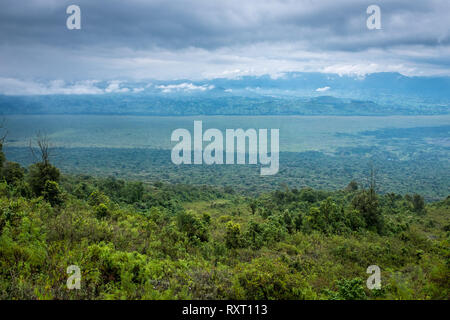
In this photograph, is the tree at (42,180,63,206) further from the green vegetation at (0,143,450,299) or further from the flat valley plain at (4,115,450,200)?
the flat valley plain at (4,115,450,200)

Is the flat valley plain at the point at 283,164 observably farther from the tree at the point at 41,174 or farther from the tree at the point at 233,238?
the tree at the point at 233,238

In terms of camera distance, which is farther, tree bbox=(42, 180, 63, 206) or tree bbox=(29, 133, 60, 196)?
tree bbox=(29, 133, 60, 196)

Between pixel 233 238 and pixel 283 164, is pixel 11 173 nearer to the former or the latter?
pixel 233 238

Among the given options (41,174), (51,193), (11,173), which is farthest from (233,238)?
(11,173)

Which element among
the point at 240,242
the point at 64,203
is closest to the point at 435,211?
the point at 240,242

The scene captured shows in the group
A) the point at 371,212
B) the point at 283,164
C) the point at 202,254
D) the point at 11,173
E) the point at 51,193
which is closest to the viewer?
the point at 202,254

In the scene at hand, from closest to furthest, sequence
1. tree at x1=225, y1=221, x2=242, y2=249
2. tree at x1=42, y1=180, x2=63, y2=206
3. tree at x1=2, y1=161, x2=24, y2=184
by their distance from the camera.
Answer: tree at x1=225, y1=221, x2=242, y2=249, tree at x1=42, y1=180, x2=63, y2=206, tree at x1=2, y1=161, x2=24, y2=184

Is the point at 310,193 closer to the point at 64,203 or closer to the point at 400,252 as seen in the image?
the point at 400,252

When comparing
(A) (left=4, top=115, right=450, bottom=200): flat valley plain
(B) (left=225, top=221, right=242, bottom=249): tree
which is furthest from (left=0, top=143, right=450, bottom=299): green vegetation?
(A) (left=4, top=115, right=450, bottom=200): flat valley plain

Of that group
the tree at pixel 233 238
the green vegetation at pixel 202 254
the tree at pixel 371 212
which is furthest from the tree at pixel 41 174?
the tree at pixel 371 212

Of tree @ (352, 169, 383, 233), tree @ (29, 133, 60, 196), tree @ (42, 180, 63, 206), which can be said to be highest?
tree @ (29, 133, 60, 196)
